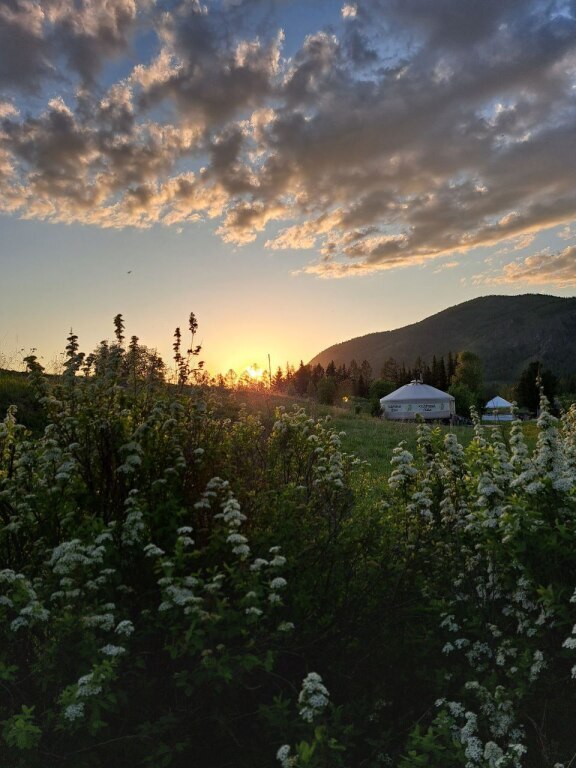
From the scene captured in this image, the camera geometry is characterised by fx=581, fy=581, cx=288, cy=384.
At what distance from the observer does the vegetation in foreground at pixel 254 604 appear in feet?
12.0

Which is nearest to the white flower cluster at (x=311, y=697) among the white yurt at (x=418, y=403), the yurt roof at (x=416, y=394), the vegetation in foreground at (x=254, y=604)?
the vegetation in foreground at (x=254, y=604)

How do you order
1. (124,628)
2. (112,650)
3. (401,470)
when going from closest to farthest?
(112,650) → (124,628) → (401,470)

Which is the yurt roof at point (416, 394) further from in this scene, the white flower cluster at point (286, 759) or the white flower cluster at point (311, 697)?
the white flower cluster at point (286, 759)

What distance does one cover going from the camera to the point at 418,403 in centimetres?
6088

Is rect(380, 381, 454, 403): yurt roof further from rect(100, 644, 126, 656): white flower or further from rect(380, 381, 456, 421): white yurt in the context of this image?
rect(100, 644, 126, 656): white flower

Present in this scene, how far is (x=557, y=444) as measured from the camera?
4.77 meters

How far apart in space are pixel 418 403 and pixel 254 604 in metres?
58.6

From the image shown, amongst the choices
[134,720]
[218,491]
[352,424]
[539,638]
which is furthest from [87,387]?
[352,424]

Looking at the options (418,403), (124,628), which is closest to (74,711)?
(124,628)

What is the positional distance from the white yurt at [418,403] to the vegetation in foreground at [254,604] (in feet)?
179

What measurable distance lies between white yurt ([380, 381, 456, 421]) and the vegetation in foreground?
54604 mm

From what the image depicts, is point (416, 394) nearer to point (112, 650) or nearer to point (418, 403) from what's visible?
point (418, 403)

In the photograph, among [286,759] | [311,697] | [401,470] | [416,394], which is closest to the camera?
[286,759]

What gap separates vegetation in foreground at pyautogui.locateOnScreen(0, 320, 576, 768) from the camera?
12.0ft
